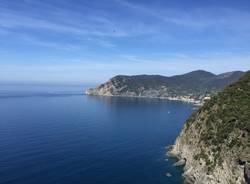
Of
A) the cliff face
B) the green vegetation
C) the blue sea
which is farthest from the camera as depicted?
the blue sea

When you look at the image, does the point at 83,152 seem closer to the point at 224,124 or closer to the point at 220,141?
the point at 220,141

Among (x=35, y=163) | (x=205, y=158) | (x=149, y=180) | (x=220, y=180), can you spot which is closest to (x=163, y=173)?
(x=149, y=180)

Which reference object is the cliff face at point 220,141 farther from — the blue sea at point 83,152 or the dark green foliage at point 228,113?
the blue sea at point 83,152

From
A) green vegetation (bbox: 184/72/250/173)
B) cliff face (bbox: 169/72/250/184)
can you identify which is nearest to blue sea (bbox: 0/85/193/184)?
cliff face (bbox: 169/72/250/184)

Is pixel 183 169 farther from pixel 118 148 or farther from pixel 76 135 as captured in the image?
pixel 76 135

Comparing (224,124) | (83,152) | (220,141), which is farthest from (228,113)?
(83,152)

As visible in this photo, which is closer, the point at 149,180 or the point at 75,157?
the point at 149,180

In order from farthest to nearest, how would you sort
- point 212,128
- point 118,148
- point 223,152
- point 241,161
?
point 118,148, point 212,128, point 223,152, point 241,161

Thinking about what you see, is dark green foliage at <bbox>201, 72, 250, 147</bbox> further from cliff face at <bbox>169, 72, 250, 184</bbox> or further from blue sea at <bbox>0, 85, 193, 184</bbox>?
blue sea at <bbox>0, 85, 193, 184</bbox>
